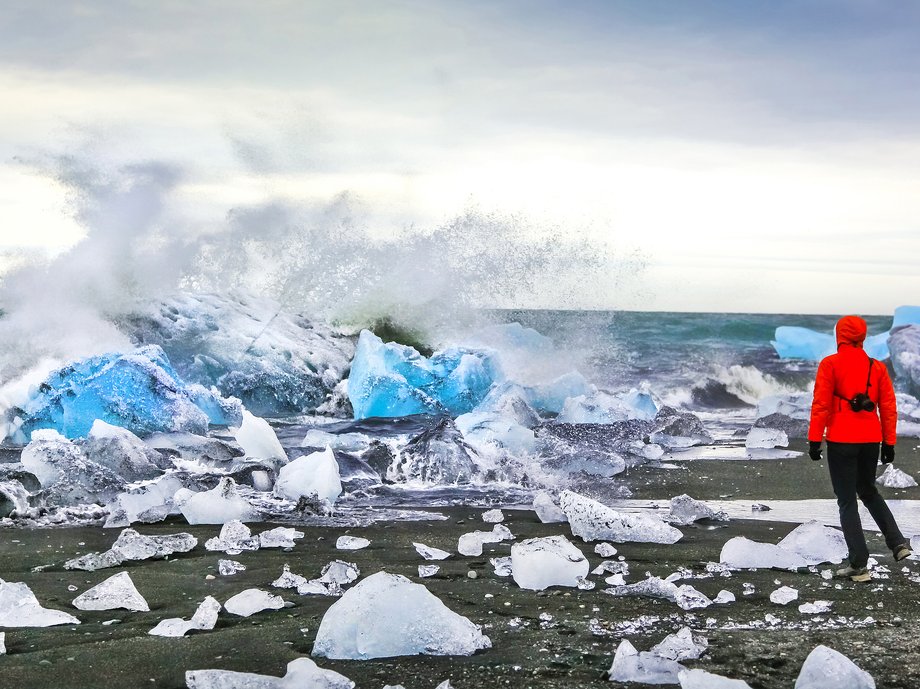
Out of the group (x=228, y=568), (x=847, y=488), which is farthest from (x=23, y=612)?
(x=847, y=488)

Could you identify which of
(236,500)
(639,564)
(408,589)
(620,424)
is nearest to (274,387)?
(620,424)

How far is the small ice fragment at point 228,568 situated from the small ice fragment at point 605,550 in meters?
1.93

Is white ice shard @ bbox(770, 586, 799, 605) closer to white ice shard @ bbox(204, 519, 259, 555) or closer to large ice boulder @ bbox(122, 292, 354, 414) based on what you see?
white ice shard @ bbox(204, 519, 259, 555)

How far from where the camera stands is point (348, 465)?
8266mm

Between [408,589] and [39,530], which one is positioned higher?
[408,589]

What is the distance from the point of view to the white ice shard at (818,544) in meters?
5.33

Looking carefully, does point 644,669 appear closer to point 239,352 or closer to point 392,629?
point 392,629

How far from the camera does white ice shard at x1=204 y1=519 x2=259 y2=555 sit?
5.71 m

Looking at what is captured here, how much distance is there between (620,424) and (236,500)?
6.29m

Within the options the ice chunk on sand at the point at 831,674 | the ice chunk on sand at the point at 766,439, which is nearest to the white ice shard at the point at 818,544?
the ice chunk on sand at the point at 831,674

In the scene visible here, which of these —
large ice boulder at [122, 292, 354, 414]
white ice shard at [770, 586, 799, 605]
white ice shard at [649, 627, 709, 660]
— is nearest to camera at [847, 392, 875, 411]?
white ice shard at [770, 586, 799, 605]

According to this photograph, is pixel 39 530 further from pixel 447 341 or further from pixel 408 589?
pixel 447 341

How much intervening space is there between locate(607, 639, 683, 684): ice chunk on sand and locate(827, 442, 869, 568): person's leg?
209 cm

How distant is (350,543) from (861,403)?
9.69 feet
